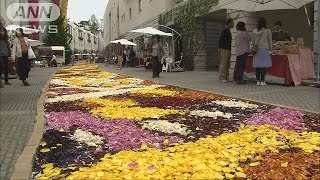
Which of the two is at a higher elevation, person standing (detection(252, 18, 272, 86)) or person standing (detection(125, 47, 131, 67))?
person standing (detection(252, 18, 272, 86))

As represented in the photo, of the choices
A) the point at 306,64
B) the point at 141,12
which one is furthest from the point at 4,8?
the point at 306,64

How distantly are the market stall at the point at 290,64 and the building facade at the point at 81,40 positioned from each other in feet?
213

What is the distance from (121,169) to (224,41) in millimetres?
11265

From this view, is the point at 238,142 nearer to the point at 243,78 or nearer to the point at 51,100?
the point at 51,100

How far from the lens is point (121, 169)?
13.6 feet

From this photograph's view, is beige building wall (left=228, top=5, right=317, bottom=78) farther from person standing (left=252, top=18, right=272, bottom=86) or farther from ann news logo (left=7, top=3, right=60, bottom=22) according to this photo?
ann news logo (left=7, top=3, right=60, bottom=22)

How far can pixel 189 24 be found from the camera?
84.7 ft

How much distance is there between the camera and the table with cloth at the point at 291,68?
42.5ft

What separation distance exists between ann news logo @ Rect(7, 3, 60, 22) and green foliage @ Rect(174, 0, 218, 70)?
775 inches

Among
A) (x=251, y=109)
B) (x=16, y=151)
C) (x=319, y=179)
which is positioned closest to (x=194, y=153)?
(x=319, y=179)

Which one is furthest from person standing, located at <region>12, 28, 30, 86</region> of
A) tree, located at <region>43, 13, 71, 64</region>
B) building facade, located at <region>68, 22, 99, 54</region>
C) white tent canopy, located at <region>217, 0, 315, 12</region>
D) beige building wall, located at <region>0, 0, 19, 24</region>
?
building facade, located at <region>68, 22, 99, 54</region>

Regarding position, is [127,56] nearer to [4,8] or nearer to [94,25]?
[4,8]

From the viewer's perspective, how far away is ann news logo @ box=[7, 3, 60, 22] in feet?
138

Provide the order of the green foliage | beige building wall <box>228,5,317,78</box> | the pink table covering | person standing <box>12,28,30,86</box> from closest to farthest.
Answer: the pink table covering < person standing <box>12,28,30,86</box> < beige building wall <box>228,5,317,78</box> < the green foliage
